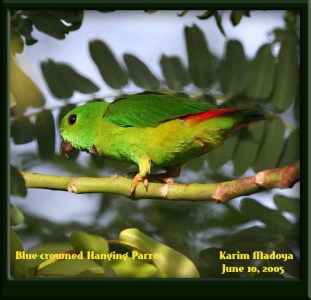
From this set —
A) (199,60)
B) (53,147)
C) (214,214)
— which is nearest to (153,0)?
(199,60)

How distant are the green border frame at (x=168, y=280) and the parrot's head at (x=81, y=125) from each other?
29 centimetres

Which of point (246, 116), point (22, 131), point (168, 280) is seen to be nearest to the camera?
point (246, 116)

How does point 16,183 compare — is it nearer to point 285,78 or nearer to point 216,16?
point 216,16

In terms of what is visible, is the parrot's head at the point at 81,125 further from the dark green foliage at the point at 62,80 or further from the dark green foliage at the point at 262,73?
the dark green foliage at the point at 262,73

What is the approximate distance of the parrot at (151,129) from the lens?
277 centimetres

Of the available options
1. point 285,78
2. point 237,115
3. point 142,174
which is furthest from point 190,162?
point 285,78

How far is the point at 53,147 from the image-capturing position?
2990mm

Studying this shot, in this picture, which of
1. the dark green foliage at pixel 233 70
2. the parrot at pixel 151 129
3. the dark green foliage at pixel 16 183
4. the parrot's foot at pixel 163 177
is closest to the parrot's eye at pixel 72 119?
the parrot at pixel 151 129

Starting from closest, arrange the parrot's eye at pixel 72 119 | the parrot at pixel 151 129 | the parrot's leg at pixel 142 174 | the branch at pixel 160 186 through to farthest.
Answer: the branch at pixel 160 186, the parrot at pixel 151 129, the parrot's leg at pixel 142 174, the parrot's eye at pixel 72 119

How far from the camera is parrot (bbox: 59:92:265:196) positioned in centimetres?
277

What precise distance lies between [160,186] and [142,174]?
0.11m

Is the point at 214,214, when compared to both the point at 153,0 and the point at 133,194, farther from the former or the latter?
the point at 153,0

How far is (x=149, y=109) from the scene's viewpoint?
9.44 ft

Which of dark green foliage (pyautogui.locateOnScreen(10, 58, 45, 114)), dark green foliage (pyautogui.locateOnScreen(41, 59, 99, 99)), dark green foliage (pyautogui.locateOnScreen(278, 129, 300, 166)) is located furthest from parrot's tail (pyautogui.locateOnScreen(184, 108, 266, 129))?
dark green foliage (pyautogui.locateOnScreen(10, 58, 45, 114))
